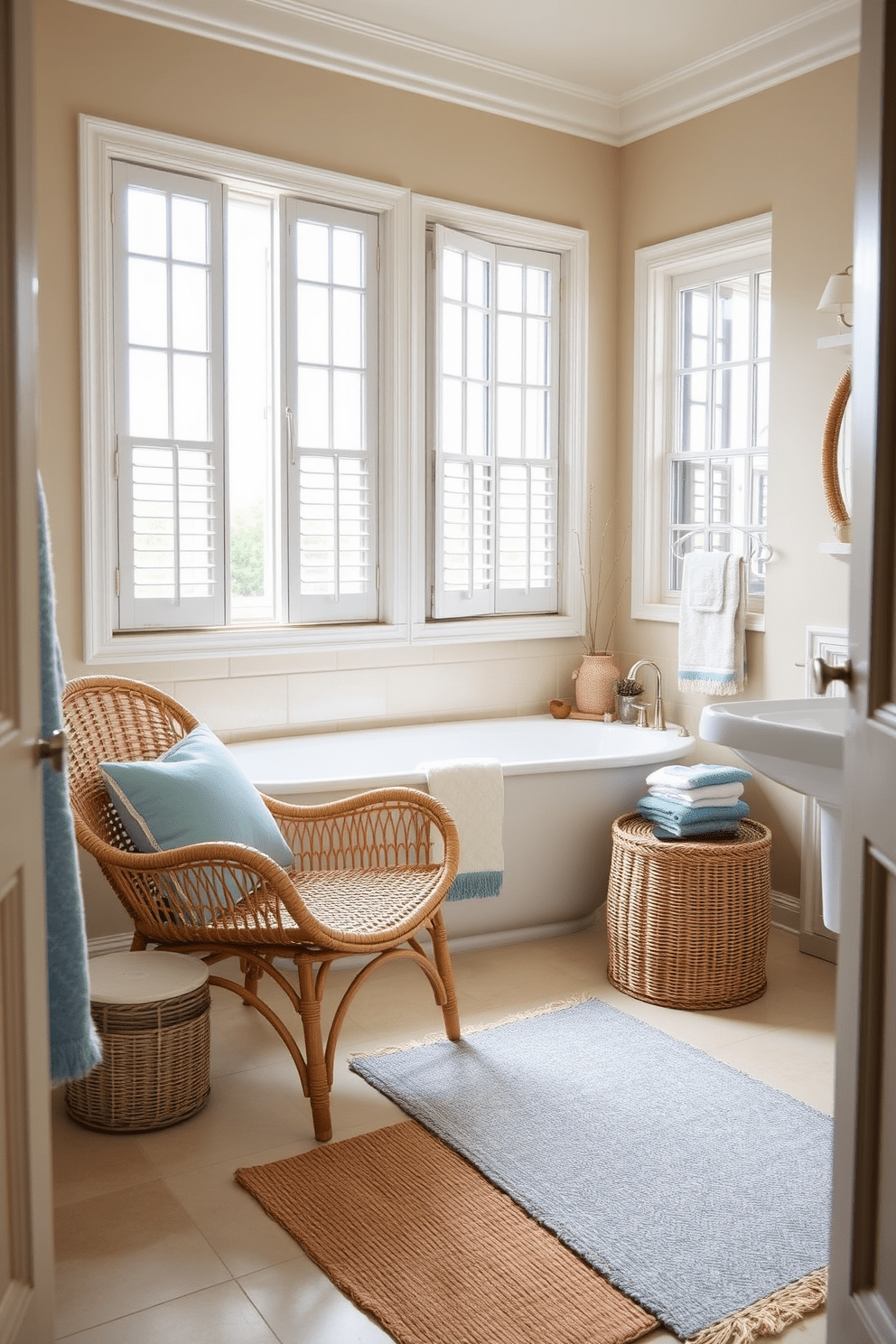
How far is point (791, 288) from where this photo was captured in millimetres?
3844

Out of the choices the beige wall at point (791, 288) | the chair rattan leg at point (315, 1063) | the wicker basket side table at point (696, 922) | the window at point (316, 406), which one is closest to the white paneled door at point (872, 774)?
the chair rattan leg at point (315, 1063)

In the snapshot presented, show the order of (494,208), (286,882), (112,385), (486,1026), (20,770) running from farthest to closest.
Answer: (494,208), (112,385), (486,1026), (286,882), (20,770)

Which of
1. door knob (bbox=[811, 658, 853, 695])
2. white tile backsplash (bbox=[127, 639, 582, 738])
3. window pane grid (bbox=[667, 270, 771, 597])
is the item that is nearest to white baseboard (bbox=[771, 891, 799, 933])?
window pane grid (bbox=[667, 270, 771, 597])

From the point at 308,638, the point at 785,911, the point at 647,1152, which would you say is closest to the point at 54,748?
the point at 647,1152

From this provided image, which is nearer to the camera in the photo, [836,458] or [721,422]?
[836,458]

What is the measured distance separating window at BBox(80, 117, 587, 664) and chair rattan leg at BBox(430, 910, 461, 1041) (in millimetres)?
1316

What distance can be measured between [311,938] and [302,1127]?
0.45m

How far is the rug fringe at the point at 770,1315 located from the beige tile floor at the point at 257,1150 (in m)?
0.03

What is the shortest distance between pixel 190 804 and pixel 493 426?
221 cm

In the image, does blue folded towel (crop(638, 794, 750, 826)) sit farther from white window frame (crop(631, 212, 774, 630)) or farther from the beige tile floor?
white window frame (crop(631, 212, 774, 630))

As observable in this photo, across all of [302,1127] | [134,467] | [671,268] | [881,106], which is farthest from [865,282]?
[671,268]

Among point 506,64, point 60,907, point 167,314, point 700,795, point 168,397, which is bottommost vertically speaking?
point 700,795

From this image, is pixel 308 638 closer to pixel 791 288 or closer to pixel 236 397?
pixel 236 397

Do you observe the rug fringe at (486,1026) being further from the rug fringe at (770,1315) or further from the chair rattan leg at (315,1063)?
A: the rug fringe at (770,1315)
